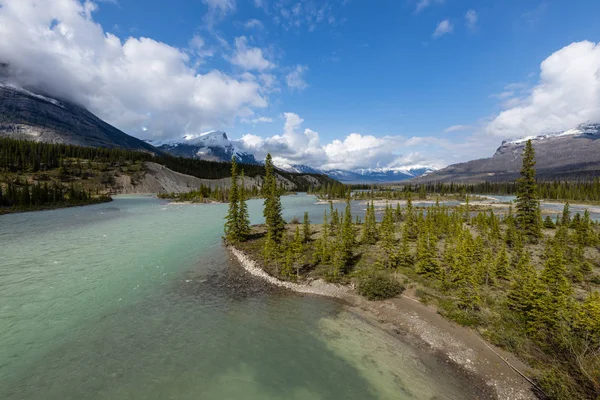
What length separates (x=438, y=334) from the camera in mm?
20000

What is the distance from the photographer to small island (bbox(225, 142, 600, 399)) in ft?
51.6

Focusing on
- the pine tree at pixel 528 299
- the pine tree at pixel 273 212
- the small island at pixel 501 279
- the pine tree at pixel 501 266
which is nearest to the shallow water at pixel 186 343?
the small island at pixel 501 279

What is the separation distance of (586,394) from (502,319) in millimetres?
8348

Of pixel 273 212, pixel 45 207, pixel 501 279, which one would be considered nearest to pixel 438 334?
pixel 501 279

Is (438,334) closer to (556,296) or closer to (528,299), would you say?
(528,299)

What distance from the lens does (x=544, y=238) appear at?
45500 mm

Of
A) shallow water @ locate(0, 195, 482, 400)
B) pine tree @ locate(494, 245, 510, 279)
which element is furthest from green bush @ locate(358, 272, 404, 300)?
pine tree @ locate(494, 245, 510, 279)

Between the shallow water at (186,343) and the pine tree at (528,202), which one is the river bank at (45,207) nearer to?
the shallow water at (186,343)

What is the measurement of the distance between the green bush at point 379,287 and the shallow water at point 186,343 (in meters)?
3.62

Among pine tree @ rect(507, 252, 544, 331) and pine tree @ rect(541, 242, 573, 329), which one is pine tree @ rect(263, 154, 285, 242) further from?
pine tree @ rect(541, 242, 573, 329)

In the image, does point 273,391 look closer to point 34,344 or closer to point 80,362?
point 80,362

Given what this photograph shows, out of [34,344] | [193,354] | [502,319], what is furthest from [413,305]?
[34,344]

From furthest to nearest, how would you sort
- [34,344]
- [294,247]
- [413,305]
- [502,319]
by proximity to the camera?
[294,247] → [413,305] → [502,319] → [34,344]

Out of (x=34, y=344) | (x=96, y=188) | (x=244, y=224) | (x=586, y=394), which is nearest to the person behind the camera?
(x=586, y=394)
